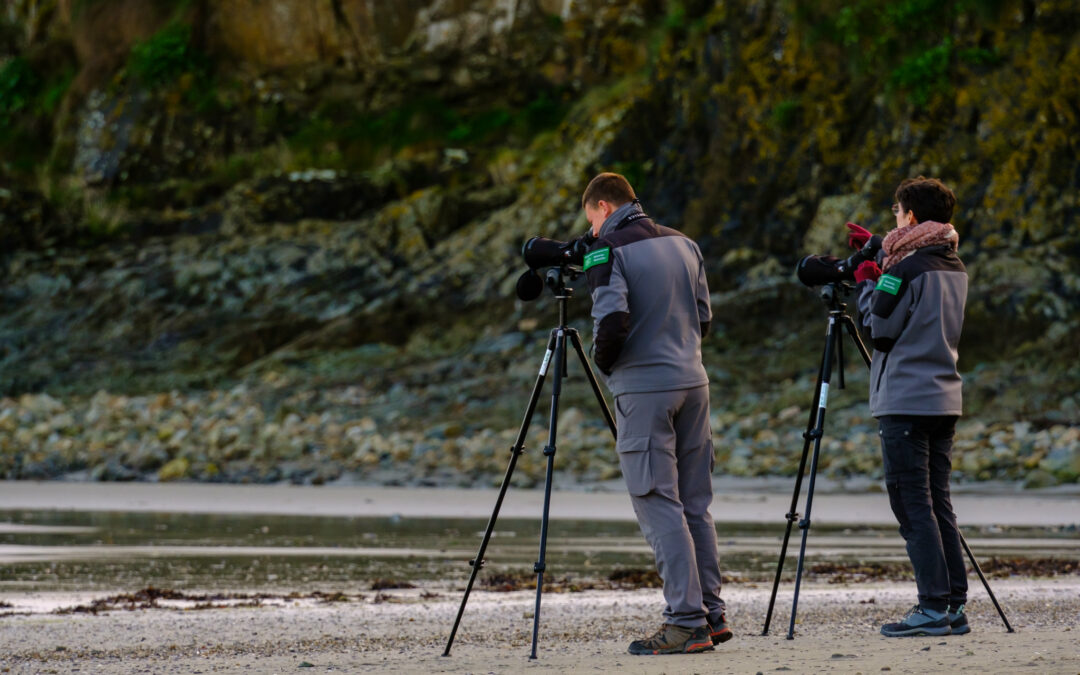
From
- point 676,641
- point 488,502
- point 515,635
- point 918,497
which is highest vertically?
point 918,497

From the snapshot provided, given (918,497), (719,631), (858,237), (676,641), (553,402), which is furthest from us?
(858,237)

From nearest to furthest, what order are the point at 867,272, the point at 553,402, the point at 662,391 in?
the point at 662,391, the point at 553,402, the point at 867,272

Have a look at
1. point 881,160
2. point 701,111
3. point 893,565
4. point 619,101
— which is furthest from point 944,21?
point 893,565

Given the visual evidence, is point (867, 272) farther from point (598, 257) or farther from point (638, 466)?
point (638, 466)

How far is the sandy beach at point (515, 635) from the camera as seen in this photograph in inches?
196

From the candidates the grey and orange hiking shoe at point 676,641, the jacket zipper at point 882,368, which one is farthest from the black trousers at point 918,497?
the grey and orange hiking shoe at point 676,641

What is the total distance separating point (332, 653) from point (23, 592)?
2809mm

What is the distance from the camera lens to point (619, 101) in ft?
94.5

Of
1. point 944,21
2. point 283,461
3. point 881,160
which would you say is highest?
point 944,21

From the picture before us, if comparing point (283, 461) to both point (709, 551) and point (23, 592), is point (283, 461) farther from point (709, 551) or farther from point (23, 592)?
point (709, 551)

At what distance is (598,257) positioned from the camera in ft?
17.5

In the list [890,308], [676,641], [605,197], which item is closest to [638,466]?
[676,641]

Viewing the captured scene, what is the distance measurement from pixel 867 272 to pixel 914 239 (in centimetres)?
29

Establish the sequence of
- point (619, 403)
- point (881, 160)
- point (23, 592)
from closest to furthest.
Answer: point (619, 403) → point (23, 592) → point (881, 160)
